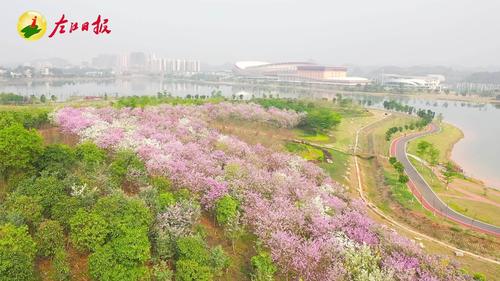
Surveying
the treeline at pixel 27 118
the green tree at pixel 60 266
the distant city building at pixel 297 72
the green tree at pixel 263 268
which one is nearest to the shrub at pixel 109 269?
the green tree at pixel 60 266

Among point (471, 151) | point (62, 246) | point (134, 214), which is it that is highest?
point (134, 214)

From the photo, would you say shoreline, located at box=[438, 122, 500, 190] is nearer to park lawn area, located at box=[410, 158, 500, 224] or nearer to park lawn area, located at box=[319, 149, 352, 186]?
park lawn area, located at box=[410, 158, 500, 224]

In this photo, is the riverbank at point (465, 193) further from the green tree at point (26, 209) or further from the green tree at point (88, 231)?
the green tree at point (26, 209)

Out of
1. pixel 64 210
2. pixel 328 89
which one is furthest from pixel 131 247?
pixel 328 89

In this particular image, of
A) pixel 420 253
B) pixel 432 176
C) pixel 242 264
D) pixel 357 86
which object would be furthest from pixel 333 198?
pixel 357 86

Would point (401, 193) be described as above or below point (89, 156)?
below

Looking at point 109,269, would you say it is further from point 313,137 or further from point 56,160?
point 313,137

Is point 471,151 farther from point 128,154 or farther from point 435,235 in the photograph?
point 128,154
